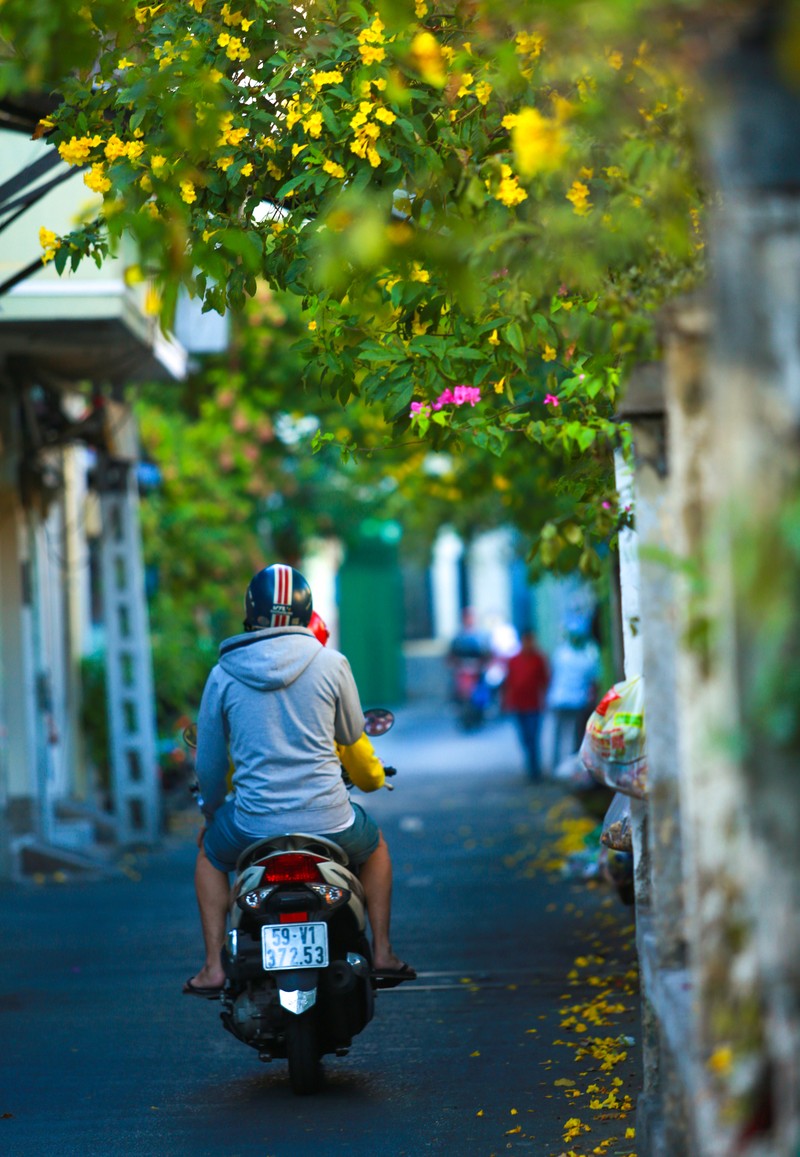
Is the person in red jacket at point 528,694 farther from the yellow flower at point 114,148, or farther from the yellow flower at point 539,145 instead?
the yellow flower at point 539,145

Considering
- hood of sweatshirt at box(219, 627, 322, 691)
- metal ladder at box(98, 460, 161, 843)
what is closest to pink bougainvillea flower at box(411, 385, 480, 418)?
hood of sweatshirt at box(219, 627, 322, 691)

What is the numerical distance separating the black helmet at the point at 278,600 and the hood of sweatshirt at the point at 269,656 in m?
0.07

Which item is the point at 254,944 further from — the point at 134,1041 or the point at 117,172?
the point at 117,172

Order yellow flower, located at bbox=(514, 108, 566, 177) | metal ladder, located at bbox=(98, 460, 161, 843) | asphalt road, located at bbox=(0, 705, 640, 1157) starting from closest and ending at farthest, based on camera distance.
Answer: yellow flower, located at bbox=(514, 108, 566, 177)
asphalt road, located at bbox=(0, 705, 640, 1157)
metal ladder, located at bbox=(98, 460, 161, 843)

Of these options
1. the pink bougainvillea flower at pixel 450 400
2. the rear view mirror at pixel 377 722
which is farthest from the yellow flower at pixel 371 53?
the rear view mirror at pixel 377 722

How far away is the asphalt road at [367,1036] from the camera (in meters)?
5.85

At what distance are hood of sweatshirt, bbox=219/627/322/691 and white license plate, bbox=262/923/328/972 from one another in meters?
0.88

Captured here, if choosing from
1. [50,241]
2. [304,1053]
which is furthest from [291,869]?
[50,241]

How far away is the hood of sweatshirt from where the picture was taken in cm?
630

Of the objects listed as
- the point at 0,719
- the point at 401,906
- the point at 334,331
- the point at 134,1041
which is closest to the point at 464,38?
the point at 334,331

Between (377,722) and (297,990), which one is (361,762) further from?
(297,990)

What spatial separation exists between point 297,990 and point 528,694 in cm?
1386

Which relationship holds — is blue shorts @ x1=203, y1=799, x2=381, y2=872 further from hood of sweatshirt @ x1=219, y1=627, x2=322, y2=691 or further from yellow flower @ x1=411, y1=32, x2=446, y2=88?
yellow flower @ x1=411, y1=32, x2=446, y2=88

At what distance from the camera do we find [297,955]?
598cm
